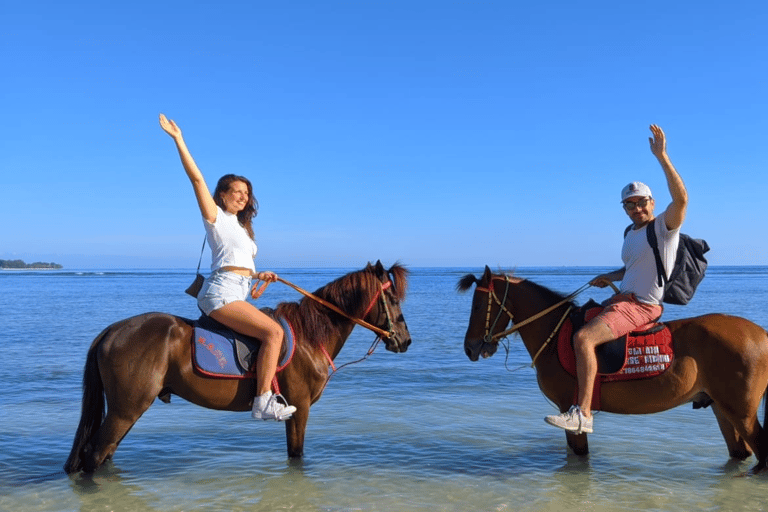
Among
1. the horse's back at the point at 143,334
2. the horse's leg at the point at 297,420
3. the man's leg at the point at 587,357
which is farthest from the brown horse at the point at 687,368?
the horse's back at the point at 143,334

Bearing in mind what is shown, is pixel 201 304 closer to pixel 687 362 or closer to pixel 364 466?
pixel 364 466

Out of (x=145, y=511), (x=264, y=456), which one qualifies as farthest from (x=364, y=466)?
(x=145, y=511)

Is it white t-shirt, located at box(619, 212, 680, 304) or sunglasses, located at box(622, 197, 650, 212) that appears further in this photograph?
sunglasses, located at box(622, 197, 650, 212)

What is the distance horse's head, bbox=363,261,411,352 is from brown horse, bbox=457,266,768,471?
74 cm

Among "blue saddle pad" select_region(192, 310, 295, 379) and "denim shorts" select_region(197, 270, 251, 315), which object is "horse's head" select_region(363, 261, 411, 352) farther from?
"denim shorts" select_region(197, 270, 251, 315)

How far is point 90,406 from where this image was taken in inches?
175

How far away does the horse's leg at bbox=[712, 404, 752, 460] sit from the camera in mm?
5020

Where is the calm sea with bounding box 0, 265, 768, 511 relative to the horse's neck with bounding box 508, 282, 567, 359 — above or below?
below

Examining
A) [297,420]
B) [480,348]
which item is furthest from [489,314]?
[297,420]

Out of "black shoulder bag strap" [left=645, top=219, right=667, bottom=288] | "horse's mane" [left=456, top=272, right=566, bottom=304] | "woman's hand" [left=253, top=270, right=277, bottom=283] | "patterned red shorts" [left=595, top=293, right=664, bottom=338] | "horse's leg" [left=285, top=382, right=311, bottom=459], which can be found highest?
"black shoulder bag strap" [left=645, top=219, right=667, bottom=288]

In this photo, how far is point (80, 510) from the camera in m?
4.21

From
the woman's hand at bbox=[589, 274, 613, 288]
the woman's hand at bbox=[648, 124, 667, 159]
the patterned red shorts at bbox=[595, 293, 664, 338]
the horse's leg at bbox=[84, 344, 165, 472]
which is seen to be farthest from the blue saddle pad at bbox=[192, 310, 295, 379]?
the woman's hand at bbox=[648, 124, 667, 159]

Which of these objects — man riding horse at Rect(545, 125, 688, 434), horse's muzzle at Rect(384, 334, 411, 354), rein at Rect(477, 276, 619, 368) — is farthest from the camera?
horse's muzzle at Rect(384, 334, 411, 354)

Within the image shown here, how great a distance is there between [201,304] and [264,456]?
6.49ft
